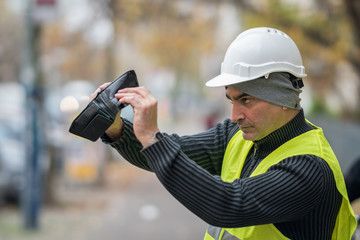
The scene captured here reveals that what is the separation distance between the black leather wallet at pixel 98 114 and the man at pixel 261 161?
2.2 inches

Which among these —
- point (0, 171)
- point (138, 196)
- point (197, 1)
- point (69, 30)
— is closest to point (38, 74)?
point (0, 171)

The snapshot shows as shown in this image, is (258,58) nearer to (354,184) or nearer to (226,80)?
(226,80)

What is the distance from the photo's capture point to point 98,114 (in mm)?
2148

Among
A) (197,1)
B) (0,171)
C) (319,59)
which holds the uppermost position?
(197,1)

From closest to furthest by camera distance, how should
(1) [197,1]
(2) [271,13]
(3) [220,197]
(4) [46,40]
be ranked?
(3) [220,197] → (2) [271,13] → (1) [197,1] → (4) [46,40]

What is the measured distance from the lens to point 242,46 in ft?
7.15

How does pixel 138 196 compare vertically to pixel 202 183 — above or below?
below

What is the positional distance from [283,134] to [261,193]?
0.33 meters

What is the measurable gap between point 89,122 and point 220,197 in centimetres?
58

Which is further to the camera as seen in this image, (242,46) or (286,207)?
(242,46)

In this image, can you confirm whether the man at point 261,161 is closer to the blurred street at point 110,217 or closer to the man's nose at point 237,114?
the man's nose at point 237,114

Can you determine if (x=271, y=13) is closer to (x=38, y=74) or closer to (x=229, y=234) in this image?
(x=38, y=74)

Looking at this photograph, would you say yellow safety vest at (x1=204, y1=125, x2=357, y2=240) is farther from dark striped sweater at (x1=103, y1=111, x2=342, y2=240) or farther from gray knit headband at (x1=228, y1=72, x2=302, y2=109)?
gray knit headband at (x1=228, y1=72, x2=302, y2=109)

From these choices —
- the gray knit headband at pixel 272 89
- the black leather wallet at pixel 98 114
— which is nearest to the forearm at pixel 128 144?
the black leather wallet at pixel 98 114
